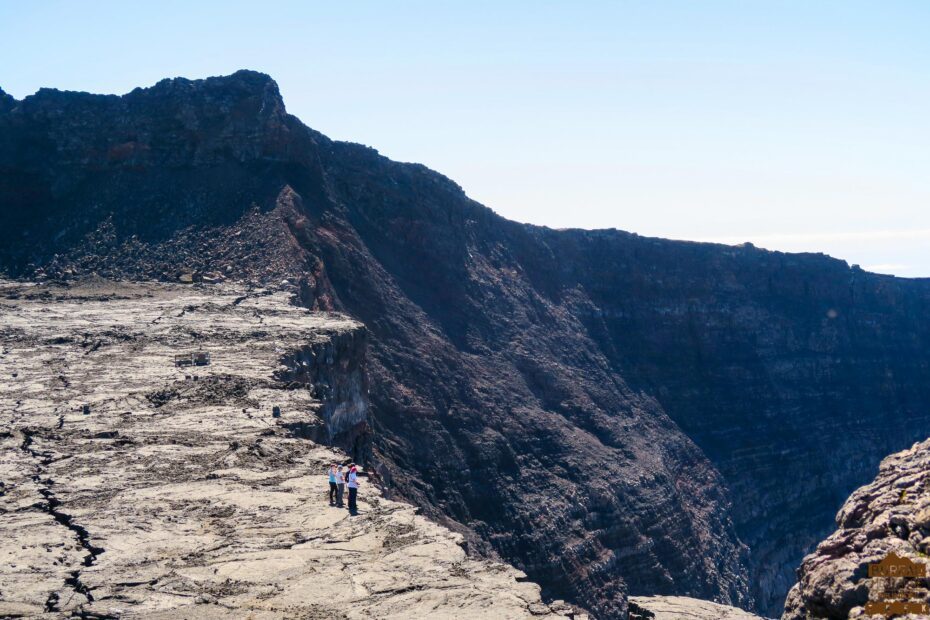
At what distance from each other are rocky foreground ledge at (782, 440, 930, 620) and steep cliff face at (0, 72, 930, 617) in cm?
1657

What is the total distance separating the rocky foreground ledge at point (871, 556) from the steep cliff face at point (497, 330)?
16.6m

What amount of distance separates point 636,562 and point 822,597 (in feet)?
94.4

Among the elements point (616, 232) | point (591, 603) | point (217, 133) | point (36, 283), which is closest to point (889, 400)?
point (616, 232)

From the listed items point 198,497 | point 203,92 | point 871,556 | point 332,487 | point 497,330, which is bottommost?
point 198,497

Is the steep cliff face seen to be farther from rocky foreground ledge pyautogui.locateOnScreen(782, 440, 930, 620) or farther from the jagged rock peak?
rocky foreground ledge pyautogui.locateOnScreen(782, 440, 930, 620)

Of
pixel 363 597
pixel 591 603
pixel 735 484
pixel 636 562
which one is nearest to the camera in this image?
pixel 363 597

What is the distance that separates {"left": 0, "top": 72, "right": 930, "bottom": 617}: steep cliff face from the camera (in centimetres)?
3550

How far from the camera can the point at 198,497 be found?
45.6 feet

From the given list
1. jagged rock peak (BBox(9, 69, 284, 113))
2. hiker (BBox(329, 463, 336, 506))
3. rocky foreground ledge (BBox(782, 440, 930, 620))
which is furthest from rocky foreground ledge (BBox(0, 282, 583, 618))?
jagged rock peak (BBox(9, 69, 284, 113))

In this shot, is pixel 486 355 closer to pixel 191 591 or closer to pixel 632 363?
pixel 632 363

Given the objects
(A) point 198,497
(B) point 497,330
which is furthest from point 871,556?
(B) point 497,330

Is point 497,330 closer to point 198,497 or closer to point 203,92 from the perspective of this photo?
point 203,92

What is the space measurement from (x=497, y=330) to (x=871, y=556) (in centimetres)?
3491

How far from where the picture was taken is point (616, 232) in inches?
2128
